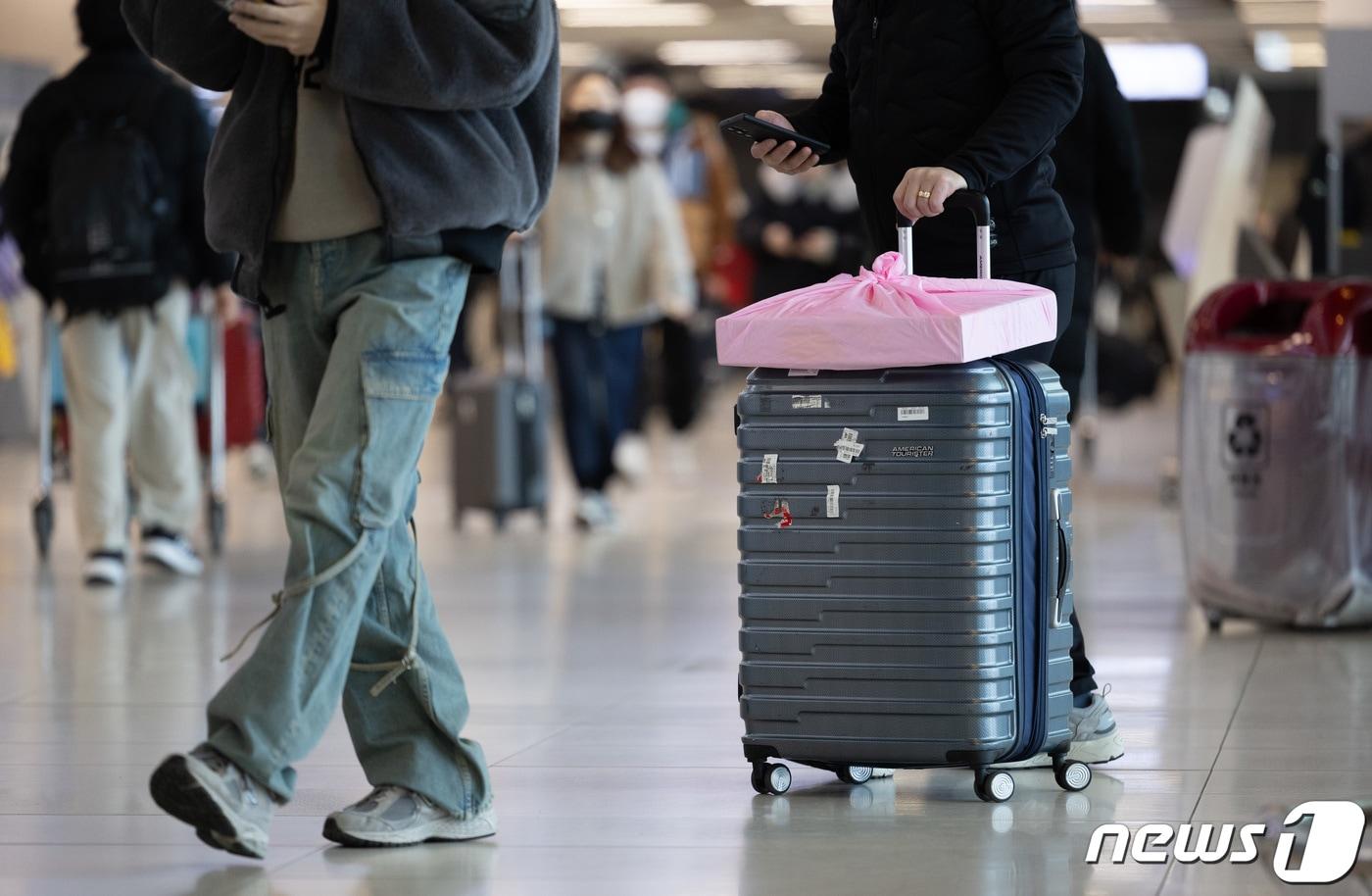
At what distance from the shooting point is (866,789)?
350 centimetres

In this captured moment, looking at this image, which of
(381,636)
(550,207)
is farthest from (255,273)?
(550,207)

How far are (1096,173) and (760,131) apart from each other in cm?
118

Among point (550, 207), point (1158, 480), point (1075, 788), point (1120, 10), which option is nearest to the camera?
point (1075, 788)

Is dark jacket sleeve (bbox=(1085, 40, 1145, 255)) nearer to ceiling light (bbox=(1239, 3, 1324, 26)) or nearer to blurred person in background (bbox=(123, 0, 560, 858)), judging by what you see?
blurred person in background (bbox=(123, 0, 560, 858))

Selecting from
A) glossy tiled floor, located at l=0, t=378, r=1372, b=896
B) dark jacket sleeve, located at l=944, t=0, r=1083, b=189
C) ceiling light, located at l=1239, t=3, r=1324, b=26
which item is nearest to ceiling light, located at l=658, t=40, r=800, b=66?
ceiling light, located at l=1239, t=3, r=1324, b=26

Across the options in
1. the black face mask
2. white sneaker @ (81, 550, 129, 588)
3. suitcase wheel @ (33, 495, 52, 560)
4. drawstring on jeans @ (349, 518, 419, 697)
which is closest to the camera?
drawstring on jeans @ (349, 518, 419, 697)

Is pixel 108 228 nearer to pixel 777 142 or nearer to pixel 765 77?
pixel 777 142

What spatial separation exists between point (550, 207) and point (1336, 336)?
14.4 feet

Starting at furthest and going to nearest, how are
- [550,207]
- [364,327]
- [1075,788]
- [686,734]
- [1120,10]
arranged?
[1120,10] → [550,207] → [686,734] → [1075,788] → [364,327]

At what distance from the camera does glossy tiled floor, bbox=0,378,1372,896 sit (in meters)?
2.93

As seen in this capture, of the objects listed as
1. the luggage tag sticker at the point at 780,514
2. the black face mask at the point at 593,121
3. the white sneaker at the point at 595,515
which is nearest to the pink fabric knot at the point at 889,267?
the luggage tag sticker at the point at 780,514

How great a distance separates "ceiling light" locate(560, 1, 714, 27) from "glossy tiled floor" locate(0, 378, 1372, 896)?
16.6m

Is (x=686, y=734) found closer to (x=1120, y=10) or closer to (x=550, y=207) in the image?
(x=550, y=207)

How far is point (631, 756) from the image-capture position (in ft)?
12.8
